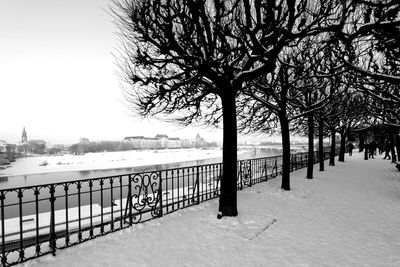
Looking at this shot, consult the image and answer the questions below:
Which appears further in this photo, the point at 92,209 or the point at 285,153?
the point at 92,209

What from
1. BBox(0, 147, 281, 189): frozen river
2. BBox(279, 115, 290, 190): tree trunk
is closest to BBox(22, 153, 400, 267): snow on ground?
BBox(279, 115, 290, 190): tree trunk

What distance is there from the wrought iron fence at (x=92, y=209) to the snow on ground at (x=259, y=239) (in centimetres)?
37

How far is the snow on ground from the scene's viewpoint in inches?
145

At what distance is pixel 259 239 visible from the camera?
4473 millimetres

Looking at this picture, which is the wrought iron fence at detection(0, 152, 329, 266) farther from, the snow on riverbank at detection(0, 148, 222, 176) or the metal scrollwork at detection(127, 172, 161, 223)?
the snow on riverbank at detection(0, 148, 222, 176)

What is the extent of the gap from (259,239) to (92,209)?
38.3 feet

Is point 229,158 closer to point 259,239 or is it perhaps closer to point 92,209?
point 259,239

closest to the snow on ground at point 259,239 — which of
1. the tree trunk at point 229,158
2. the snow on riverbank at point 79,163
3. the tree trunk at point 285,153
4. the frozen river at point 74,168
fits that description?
the tree trunk at point 229,158

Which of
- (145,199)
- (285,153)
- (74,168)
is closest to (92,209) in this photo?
(145,199)

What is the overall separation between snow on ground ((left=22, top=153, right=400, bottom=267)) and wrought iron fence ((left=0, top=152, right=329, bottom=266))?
14.5 inches

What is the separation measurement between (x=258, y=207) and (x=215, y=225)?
6.30ft

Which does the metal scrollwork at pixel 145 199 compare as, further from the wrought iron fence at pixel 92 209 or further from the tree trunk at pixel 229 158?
the tree trunk at pixel 229 158

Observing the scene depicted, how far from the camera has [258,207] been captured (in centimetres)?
654

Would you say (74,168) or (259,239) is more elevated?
(259,239)
